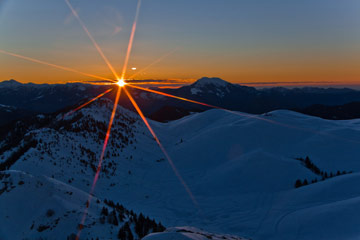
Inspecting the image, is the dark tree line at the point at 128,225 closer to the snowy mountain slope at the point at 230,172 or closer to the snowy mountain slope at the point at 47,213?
the snowy mountain slope at the point at 47,213

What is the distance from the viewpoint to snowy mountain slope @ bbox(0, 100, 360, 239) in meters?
11.9

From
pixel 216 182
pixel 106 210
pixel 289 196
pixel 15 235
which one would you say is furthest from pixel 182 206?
pixel 15 235

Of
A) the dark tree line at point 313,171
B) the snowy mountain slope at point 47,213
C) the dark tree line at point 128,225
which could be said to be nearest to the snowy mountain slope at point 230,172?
the dark tree line at point 313,171

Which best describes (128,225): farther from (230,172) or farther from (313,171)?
(313,171)

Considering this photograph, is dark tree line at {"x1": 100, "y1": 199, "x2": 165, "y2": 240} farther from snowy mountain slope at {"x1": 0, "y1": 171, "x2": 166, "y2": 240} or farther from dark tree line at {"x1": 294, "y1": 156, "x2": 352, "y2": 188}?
dark tree line at {"x1": 294, "y1": 156, "x2": 352, "y2": 188}

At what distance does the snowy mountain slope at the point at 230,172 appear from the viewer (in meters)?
11.9

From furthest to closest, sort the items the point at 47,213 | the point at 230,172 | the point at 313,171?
the point at 230,172
the point at 313,171
the point at 47,213

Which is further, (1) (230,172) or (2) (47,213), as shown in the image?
(1) (230,172)

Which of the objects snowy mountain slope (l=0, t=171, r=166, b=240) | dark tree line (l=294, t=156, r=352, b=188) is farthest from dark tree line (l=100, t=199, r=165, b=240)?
dark tree line (l=294, t=156, r=352, b=188)

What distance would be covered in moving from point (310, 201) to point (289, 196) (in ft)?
5.50

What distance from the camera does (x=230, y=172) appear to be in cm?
1992

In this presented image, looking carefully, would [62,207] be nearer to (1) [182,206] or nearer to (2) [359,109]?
(1) [182,206]

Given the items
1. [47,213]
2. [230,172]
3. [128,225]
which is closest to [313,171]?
[230,172]

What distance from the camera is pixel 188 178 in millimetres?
20391
